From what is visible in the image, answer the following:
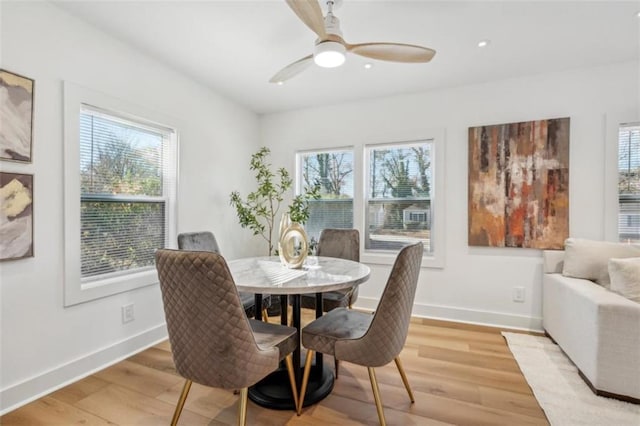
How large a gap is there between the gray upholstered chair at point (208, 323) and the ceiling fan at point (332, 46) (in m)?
1.25

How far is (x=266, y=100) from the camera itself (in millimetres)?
3633

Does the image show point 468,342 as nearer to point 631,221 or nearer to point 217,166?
point 631,221

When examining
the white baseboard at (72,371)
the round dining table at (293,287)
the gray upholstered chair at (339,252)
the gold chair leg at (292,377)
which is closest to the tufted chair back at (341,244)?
the gray upholstered chair at (339,252)

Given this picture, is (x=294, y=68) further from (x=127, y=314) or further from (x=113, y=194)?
(x=127, y=314)

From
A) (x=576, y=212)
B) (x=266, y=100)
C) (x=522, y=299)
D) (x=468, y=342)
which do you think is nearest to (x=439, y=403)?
(x=468, y=342)

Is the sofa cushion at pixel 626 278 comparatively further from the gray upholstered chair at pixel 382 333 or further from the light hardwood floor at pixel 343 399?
the gray upholstered chair at pixel 382 333

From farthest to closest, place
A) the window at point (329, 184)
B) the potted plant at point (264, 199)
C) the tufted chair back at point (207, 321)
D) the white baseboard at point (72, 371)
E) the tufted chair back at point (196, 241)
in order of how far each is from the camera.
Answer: the window at point (329, 184) < the potted plant at point (264, 199) < the tufted chair back at point (196, 241) < the white baseboard at point (72, 371) < the tufted chair back at point (207, 321)

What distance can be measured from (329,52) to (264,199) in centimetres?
252

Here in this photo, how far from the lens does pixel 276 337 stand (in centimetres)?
161

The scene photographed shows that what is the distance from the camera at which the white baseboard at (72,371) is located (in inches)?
69.7

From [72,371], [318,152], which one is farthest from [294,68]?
[72,371]

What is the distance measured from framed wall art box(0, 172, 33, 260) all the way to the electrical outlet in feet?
2.62

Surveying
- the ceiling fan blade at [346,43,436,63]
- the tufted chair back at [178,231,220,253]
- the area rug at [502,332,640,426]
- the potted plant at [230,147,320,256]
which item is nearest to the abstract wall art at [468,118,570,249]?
the area rug at [502,332,640,426]

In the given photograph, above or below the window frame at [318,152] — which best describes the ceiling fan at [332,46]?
above
